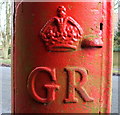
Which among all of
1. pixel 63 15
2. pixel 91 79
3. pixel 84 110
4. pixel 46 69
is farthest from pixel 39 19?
pixel 84 110

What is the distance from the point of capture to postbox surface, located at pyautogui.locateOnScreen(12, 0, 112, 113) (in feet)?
3.66

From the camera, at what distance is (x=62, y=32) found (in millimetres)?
1106

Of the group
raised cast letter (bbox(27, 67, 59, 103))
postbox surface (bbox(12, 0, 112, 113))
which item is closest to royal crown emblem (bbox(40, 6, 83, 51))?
postbox surface (bbox(12, 0, 112, 113))

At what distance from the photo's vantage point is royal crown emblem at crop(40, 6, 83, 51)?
3.63ft

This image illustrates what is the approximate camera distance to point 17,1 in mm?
1201

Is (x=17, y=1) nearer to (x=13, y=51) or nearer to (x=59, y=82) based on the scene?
(x=13, y=51)

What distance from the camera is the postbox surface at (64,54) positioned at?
3.66ft

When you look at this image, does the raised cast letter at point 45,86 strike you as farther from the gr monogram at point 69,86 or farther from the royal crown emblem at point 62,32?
the royal crown emblem at point 62,32

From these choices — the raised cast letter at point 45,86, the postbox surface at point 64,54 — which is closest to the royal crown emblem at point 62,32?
the postbox surface at point 64,54

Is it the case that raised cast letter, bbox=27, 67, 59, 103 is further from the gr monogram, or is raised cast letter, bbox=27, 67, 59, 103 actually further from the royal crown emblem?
the royal crown emblem

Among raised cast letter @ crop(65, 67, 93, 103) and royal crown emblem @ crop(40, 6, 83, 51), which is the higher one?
royal crown emblem @ crop(40, 6, 83, 51)

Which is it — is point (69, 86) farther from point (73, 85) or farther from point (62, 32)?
point (62, 32)

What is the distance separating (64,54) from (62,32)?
96mm

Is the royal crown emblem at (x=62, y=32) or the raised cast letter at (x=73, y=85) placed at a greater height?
the royal crown emblem at (x=62, y=32)
